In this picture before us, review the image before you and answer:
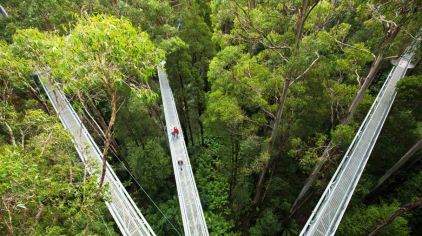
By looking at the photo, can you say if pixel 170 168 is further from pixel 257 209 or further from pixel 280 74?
pixel 280 74

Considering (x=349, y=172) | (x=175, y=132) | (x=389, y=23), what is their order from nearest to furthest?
(x=389, y=23) → (x=349, y=172) → (x=175, y=132)

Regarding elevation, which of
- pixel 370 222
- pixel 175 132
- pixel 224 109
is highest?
pixel 224 109

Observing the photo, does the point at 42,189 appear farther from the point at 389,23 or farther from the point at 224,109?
the point at 389,23

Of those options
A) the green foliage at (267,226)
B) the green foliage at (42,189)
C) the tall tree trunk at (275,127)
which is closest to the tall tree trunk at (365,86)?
the tall tree trunk at (275,127)

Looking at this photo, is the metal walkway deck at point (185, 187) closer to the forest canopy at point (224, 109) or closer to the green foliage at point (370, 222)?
the forest canopy at point (224, 109)

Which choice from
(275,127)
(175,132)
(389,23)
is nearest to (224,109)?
(275,127)

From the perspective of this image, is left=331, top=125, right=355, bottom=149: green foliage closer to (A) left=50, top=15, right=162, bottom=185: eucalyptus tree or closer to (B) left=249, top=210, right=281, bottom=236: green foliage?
(B) left=249, top=210, right=281, bottom=236: green foliage

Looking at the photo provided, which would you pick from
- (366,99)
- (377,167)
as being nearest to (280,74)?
(366,99)
